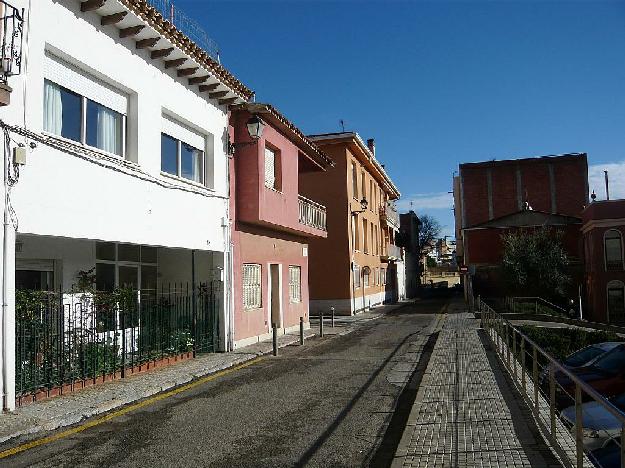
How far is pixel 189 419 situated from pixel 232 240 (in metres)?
7.41

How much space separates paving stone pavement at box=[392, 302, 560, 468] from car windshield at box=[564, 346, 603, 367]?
1990mm

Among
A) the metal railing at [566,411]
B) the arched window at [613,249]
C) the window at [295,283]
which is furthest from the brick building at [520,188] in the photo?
the metal railing at [566,411]

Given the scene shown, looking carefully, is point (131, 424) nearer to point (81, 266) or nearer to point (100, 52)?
point (81, 266)

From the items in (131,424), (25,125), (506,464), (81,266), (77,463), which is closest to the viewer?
(506,464)

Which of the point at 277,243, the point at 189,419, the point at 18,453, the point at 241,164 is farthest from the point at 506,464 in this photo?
the point at 277,243

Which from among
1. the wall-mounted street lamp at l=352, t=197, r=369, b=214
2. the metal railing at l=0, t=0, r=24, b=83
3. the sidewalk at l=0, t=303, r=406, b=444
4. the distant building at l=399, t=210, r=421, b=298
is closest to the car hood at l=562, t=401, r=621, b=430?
the sidewalk at l=0, t=303, r=406, b=444

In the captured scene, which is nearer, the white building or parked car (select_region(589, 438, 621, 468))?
parked car (select_region(589, 438, 621, 468))

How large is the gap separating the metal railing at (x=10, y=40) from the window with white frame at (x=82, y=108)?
96 cm

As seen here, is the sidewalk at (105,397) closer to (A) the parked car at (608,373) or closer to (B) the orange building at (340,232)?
(A) the parked car at (608,373)

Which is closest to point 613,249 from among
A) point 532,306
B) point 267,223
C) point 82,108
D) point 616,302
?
point 616,302

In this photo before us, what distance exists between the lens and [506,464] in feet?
17.0

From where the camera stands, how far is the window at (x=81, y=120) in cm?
902

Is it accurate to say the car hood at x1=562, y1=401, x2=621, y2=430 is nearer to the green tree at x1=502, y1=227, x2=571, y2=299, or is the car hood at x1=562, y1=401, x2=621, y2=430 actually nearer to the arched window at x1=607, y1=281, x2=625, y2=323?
the green tree at x1=502, y1=227, x2=571, y2=299

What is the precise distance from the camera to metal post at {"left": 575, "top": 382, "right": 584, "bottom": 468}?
14.7 feet
